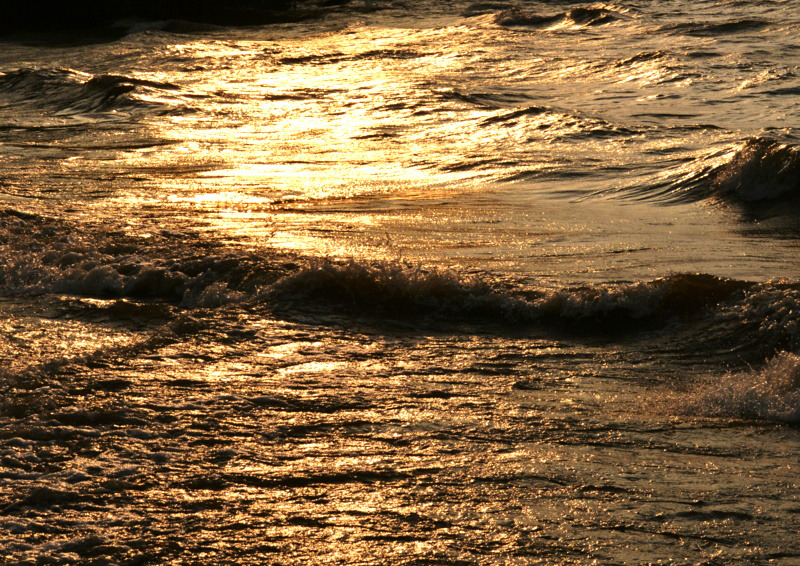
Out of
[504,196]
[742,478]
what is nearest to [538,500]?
[742,478]

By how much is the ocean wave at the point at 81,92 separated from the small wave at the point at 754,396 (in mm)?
12919

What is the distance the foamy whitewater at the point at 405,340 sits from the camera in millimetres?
4078

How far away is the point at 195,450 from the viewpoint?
468 cm

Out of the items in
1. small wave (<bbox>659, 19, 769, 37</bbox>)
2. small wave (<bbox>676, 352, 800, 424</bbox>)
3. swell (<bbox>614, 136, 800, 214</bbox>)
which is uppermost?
small wave (<bbox>659, 19, 769, 37</bbox>)

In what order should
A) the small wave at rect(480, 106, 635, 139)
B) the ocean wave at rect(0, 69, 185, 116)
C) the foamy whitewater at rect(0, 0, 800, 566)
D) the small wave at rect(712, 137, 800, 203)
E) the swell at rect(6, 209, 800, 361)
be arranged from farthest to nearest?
the ocean wave at rect(0, 69, 185, 116) → the small wave at rect(480, 106, 635, 139) → the small wave at rect(712, 137, 800, 203) → the swell at rect(6, 209, 800, 361) → the foamy whitewater at rect(0, 0, 800, 566)

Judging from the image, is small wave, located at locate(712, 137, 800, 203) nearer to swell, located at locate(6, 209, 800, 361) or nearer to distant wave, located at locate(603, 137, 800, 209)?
distant wave, located at locate(603, 137, 800, 209)

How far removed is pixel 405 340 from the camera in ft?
20.8

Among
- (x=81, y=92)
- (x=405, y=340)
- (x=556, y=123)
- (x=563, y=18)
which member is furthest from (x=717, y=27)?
Result: (x=405, y=340)

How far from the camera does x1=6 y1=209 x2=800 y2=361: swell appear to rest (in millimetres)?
6328

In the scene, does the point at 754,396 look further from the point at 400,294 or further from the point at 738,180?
the point at 738,180

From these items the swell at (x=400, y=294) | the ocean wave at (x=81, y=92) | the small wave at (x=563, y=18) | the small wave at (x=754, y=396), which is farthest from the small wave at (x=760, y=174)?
the small wave at (x=563, y=18)

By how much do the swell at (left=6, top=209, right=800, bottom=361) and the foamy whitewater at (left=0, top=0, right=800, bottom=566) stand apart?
0.09 feet

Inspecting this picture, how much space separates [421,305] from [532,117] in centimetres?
838

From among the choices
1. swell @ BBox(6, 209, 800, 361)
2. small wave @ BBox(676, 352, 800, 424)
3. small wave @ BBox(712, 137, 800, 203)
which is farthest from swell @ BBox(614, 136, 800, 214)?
small wave @ BBox(676, 352, 800, 424)
